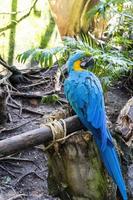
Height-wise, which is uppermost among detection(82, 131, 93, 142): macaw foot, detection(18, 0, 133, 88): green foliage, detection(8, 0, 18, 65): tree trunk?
detection(82, 131, 93, 142): macaw foot

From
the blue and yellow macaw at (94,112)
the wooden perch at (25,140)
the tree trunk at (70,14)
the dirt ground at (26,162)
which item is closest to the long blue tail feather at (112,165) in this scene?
the blue and yellow macaw at (94,112)

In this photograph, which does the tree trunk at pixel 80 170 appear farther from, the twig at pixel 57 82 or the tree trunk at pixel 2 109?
the twig at pixel 57 82

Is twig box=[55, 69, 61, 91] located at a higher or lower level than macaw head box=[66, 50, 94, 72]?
lower

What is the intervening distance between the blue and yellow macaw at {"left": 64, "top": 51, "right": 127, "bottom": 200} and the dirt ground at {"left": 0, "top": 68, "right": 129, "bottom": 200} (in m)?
1.18

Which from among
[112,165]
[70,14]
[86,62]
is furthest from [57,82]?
[112,165]

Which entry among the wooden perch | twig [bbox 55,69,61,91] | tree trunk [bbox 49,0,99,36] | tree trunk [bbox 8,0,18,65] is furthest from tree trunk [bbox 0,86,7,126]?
tree trunk [bbox 49,0,99,36]

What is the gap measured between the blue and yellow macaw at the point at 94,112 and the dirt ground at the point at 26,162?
1.18 m

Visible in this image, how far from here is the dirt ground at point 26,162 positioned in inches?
129

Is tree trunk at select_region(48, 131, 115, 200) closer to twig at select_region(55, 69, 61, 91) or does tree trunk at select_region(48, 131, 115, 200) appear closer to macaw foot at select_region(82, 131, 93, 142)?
macaw foot at select_region(82, 131, 93, 142)

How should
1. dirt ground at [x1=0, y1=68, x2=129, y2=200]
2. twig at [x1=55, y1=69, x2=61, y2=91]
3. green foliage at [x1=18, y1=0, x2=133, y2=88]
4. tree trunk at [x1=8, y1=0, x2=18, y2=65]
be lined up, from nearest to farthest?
dirt ground at [x1=0, y1=68, x2=129, y2=200]
green foliage at [x1=18, y1=0, x2=133, y2=88]
twig at [x1=55, y1=69, x2=61, y2=91]
tree trunk at [x1=8, y1=0, x2=18, y2=65]

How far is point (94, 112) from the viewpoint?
1.89m

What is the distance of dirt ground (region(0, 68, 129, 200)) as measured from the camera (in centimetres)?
329

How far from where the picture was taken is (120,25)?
15.3 feet

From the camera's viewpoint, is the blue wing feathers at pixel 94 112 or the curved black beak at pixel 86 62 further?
the curved black beak at pixel 86 62
